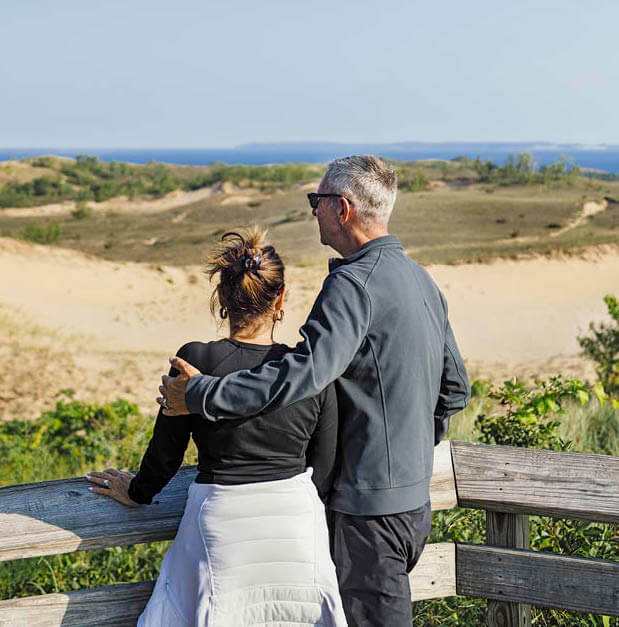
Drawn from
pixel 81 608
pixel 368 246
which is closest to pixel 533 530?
pixel 368 246

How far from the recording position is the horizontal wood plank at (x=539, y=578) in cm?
268

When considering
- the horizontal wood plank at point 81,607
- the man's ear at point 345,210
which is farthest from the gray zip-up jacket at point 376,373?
the horizontal wood plank at point 81,607

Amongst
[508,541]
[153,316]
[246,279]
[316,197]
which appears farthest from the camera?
[153,316]

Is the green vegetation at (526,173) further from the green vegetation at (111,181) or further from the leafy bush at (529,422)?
the leafy bush at (529,422)

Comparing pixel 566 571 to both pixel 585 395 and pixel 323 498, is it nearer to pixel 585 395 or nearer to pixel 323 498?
pixel 323 498

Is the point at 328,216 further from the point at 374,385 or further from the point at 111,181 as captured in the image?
the point at 111,181

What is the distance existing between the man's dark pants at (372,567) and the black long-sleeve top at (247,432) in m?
0.29

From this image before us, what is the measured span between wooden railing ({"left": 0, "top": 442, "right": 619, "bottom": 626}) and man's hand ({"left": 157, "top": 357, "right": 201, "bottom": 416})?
424 millimetres

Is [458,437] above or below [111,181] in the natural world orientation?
below

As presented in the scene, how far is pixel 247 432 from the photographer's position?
7.43 ft

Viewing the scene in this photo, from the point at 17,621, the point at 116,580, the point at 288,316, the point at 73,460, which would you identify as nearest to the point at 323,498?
the point at 17,621

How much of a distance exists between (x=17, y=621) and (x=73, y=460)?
4.77 m

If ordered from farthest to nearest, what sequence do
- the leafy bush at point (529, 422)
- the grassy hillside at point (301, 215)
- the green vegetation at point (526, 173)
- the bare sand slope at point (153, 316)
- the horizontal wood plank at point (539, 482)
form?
the green vegetation at point (526, 173), the grassy hillside at point (301, 215), the bare sand slope at point (153, 316), the leafy bush at point (529, 422), the horizontal wood plank at point (539, 482)

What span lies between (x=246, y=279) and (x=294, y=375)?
1.07ft
